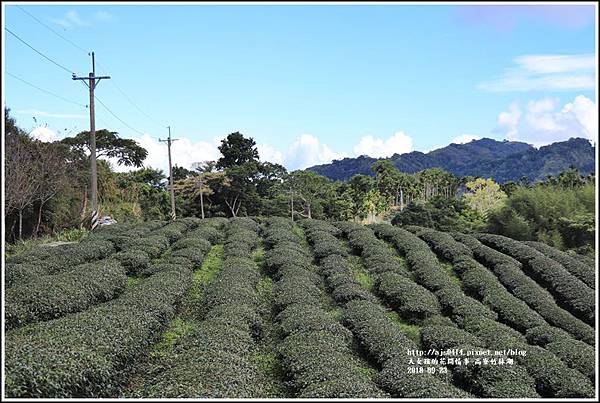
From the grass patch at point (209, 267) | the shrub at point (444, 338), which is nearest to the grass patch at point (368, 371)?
the shrub at point (444, 338)

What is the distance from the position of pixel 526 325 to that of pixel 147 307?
7779mm

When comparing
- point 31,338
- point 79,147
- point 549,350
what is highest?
point 79,147

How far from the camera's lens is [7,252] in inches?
602

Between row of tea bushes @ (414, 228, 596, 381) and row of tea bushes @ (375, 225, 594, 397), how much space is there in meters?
0.48

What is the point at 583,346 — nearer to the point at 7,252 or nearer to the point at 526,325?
the point at 526,325

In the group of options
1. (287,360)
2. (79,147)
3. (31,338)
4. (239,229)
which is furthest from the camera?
(79,147)

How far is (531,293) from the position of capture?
1297 cm

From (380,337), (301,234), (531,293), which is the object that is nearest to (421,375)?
(380,337)

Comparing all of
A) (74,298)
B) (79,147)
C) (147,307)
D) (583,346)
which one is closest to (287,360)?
(147,307)

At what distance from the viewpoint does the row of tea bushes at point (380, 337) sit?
6.52m

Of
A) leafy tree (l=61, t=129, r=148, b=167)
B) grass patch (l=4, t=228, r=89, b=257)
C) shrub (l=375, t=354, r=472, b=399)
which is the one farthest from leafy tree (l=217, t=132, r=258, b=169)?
shrub (l=375, t=354, r=472, b=399)

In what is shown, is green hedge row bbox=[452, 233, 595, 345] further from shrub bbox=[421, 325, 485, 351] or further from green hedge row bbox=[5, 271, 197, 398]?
green hedge row bbox=[5, 271, 197, 398]

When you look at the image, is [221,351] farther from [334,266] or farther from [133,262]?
[334,266]

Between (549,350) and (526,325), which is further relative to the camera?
(526,325)
